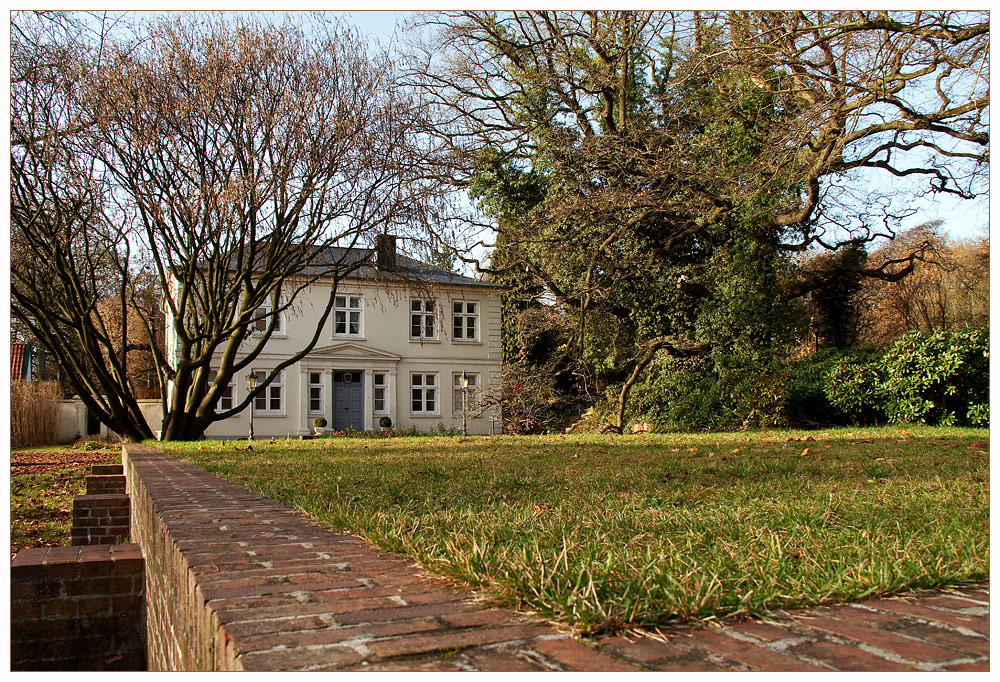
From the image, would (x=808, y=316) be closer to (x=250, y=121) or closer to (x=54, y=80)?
(x=250, y=121)

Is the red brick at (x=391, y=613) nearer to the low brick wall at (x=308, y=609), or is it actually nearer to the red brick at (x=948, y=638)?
the low brick wall at (x=308, y=609)

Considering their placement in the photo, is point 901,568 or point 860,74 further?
point 860,74

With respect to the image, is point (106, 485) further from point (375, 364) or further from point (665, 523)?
point (375, 364)

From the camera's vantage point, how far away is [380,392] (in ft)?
100

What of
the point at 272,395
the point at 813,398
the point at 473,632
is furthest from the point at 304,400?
the point at 473,632

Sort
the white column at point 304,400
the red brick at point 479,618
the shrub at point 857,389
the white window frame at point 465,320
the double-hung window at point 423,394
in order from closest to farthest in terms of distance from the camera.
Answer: the red brick at point 479,618, the shrub at point 857,389, the white column at point 304,400, the double-hung window at point 423,394, the white window frame at point 465,320

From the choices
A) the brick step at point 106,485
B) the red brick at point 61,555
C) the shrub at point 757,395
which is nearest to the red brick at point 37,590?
the red brick at point 61,555

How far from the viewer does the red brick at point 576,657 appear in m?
1.53

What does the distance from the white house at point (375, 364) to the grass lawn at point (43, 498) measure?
1371 centimetres

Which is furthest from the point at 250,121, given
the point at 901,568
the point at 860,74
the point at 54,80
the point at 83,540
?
the point at 901,568

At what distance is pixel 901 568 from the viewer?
2396 millimetres

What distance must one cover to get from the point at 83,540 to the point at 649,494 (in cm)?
553

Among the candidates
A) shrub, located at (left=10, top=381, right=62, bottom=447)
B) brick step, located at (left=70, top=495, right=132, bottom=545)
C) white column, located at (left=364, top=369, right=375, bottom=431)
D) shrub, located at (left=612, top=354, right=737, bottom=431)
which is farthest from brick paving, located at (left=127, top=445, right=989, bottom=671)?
white column, located at (left=364, top=369, right=375, bottom=431)

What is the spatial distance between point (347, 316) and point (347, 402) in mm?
3390
